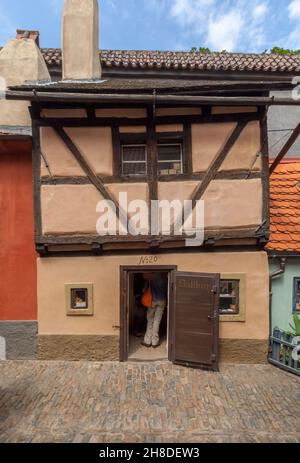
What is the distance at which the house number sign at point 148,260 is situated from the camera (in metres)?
6.48

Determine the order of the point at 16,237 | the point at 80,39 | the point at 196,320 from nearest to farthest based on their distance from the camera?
the point at 196,320 → the point at 16,237 → the point at 80,39

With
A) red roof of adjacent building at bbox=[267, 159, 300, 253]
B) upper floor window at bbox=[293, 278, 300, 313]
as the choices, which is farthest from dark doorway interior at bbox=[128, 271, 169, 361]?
upper floor window at bbox=[293, 278, 300, 313]

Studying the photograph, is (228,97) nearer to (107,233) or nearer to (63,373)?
(107,233)

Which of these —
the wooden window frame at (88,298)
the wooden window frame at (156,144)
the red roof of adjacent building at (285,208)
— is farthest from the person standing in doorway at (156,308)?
the red roof of adjacent building at (285,208)

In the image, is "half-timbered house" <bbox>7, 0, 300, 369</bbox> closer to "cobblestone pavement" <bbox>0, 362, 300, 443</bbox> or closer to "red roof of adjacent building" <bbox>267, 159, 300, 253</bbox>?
"cobblestone pavement" <bbox>0, 362, 300, 443</bbox>

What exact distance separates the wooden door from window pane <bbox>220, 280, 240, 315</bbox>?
1.86 ft

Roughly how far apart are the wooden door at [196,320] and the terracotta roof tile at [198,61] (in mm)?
7554

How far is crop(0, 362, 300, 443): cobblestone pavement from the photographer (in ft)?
13.9

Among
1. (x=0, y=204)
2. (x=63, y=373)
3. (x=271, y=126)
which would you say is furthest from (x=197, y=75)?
(x=63, y=373)

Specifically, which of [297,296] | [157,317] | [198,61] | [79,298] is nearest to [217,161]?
[297,296]

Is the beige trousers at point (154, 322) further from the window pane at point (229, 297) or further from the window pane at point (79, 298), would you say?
the window pane at point (79, 298)

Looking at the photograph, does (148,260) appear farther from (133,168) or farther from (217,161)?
(217,161)

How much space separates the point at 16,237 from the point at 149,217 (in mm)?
3317

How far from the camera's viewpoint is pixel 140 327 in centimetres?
851
